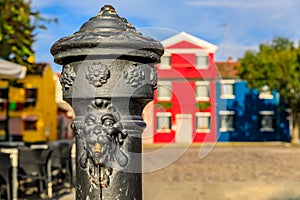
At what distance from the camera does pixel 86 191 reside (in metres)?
2.86

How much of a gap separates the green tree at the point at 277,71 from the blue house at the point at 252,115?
4.48m

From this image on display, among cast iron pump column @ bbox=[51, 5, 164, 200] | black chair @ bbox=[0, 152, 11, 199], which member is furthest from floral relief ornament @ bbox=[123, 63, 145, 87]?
black chair @ bbox=[0, 152, 11, 199]

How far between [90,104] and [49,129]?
138ft

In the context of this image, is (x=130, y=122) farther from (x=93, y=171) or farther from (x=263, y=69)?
(x=263, y=69)

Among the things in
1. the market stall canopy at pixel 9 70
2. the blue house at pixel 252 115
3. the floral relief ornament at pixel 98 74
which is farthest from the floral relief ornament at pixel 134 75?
the blue house at pixel 252 115

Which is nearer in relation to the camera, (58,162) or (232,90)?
(58,162)

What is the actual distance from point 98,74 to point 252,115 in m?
40.1

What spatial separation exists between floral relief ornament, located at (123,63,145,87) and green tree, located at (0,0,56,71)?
7.20 metres

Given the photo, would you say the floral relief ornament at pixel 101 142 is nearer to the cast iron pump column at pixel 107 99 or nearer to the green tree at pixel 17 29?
the cast iron pump column at pixel 107 99

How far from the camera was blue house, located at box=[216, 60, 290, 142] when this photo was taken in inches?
1607

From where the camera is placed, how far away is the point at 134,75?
2.81m

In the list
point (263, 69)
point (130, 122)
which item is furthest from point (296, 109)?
point (130, 122)

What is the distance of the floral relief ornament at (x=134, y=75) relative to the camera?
2.80 m

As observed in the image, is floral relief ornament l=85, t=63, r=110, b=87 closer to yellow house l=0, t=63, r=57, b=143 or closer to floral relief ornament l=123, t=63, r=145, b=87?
floral relief ornament l=123, t=63, r=145, b=87
